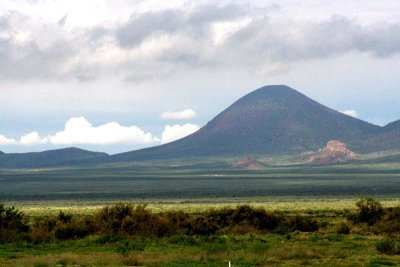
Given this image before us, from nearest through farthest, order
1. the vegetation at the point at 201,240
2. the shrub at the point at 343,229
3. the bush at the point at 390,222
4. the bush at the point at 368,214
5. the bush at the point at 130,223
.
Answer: the vegetation at the point at 201,240
the bush at the point at 130,223
the shrub at the point at 343,229
the bush at the point at 390,222
the bush at the point at 368,214

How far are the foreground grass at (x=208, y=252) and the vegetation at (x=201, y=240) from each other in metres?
0.04

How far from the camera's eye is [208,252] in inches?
1206

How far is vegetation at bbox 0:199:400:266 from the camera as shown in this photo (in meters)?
28.6

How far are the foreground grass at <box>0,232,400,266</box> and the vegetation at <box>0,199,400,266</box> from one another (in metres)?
0.04

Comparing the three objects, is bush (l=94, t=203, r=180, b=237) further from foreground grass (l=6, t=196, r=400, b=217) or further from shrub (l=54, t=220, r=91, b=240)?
foreground grass (l=6, t=196, r=400, b=217)

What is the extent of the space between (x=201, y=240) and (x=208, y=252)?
570 centimetres

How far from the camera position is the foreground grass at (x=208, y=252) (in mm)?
27875

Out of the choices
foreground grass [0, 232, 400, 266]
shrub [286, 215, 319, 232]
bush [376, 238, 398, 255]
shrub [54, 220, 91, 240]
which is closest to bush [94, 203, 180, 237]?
shrub [54, 220, 91, 240]

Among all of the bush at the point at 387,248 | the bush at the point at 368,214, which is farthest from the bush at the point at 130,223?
the bush at the point at 368,214

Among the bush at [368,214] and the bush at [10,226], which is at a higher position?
the bush at [10,226]

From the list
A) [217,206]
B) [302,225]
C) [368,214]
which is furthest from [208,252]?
[217,206]

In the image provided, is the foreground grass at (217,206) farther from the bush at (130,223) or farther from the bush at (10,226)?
Result: the bush at (10,226)

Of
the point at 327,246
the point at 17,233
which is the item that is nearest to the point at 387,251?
the point at 327,246

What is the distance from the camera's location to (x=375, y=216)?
48375 mm
